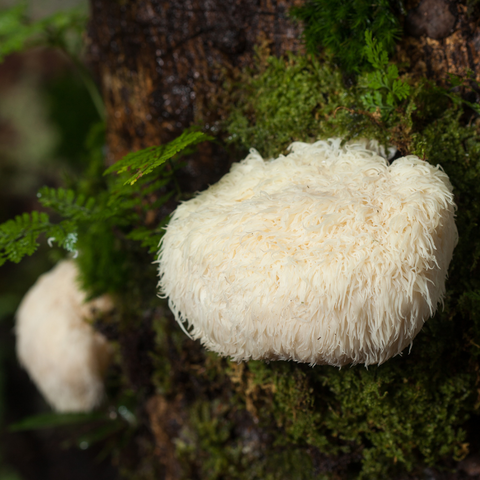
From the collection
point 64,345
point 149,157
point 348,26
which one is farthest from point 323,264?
point 64,345

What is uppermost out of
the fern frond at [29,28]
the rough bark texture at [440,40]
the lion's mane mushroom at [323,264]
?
the fern frond at [29,28]

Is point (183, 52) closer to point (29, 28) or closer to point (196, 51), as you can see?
point (196, 51)

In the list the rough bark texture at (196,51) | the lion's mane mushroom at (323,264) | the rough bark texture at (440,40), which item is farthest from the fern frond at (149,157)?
the rough bark texture at (440,40)

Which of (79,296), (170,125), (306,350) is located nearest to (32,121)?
(79,296)

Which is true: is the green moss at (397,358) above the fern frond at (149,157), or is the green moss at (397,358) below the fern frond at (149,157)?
below

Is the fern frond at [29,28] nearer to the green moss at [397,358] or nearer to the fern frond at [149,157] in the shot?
the green moss at [397,358]

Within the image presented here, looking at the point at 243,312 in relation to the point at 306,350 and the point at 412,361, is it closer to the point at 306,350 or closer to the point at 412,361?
the point at 306,350
